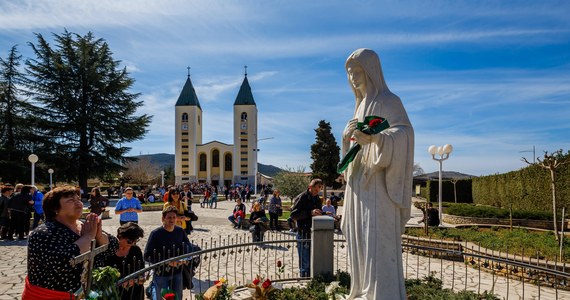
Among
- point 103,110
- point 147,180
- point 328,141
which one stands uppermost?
point 103,110

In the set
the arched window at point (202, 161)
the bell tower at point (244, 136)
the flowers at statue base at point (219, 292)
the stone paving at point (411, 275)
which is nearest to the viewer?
the flowers at statue base at point (219, 292)

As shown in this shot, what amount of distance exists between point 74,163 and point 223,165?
39.2m

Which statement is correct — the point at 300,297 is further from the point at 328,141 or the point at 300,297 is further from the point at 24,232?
the point at 328,141

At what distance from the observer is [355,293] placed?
3.74 meters

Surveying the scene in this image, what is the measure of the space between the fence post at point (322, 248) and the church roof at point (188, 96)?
71.8 m

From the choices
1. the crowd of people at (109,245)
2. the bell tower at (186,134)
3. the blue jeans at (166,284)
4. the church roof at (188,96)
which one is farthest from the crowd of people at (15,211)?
the church roof at (188,96)

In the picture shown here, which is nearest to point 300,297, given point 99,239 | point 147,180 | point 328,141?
point 99,239

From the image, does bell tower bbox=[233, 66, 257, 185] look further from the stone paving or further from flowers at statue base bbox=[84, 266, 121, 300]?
flowers at statue base bbox=[84, 266, 121, 300]

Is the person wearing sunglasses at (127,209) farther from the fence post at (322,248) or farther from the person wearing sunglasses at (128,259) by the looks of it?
the fence post at (322,248)

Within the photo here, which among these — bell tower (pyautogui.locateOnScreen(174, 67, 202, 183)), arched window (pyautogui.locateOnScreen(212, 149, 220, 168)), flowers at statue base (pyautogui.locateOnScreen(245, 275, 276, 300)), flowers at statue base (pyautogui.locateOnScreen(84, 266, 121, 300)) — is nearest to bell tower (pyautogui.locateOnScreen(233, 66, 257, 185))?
arched window (pyautogui.locateOnScreen(212, 149, 220, 168))

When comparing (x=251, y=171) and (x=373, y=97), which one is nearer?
(x=373, y=97)

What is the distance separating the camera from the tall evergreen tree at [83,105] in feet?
117

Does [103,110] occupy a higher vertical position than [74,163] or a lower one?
higher

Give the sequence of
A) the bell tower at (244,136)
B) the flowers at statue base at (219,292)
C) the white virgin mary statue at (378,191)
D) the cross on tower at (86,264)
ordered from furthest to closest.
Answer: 1. the bell tower at (244,136)
2. the flowers at statue base at (219,292)
3. the white virgin mary statue at (378,191)
4. the cross on tower at (86,264)
